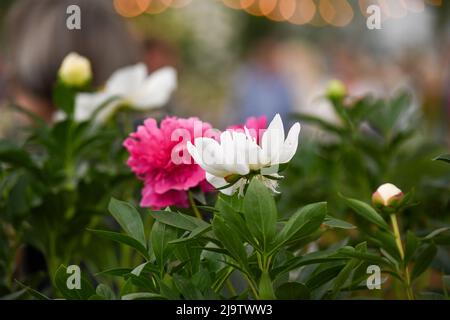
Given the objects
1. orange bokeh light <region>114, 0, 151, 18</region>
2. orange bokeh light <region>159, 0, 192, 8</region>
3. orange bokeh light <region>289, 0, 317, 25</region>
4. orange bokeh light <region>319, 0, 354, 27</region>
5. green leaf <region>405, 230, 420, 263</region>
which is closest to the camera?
green leaf <region>405, 230, 420, 263</region>

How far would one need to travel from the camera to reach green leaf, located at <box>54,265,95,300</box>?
77 centimetres

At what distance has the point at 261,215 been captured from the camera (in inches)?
28.5

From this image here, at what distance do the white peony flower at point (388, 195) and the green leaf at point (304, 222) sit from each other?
17 centimetres

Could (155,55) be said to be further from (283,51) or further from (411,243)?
(411,243)

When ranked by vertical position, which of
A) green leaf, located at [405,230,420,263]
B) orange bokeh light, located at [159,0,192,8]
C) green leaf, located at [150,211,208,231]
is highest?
orange bokeh light, located at [159,0,192,8]

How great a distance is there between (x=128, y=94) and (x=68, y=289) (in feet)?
2.28

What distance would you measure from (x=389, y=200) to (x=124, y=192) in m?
0.53

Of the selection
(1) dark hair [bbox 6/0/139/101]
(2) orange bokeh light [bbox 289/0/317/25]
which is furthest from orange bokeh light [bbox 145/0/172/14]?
(1) dark hair [bbox 6/0/139/101]

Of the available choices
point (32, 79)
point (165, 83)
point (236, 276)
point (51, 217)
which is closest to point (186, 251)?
point (236, 276)

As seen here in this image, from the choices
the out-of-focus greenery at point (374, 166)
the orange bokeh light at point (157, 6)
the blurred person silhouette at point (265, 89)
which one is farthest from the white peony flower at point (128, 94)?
the orange bokeh light at point (157, 6)

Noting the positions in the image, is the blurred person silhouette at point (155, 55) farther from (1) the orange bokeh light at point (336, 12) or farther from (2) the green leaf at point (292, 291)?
(2) the green leaf at point (292, 291)

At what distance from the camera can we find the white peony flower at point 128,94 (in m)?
1.40

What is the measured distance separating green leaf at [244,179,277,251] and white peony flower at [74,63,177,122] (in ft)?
2.15

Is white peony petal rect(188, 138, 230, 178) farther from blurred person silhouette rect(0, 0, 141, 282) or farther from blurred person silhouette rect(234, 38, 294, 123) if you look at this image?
blurred person silhouette rect(234, 38, 294, 123)
